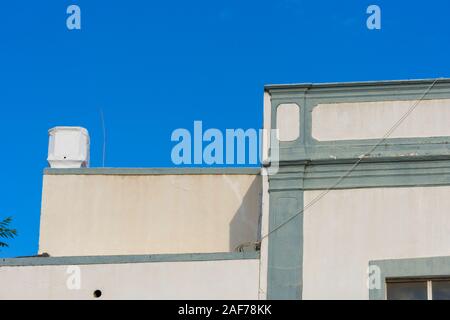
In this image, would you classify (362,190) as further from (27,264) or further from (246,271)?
(27,264)

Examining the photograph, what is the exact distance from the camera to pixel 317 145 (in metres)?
17.1

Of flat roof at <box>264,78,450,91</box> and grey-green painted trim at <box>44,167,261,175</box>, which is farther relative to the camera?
grey-green painted trim at <box>44,167,261,175</box>

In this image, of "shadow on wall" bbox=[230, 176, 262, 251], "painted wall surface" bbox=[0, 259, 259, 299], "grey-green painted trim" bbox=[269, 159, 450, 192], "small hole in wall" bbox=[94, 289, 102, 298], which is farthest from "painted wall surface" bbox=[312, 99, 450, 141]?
"small hole in wall" bbox=[94, 289, 102, 298]

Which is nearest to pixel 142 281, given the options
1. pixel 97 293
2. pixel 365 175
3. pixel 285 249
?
pixel 97 293

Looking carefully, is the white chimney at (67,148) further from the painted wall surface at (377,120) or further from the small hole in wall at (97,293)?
the painted wall surface at (377,120)

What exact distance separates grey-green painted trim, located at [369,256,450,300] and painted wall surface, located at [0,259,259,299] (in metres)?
1.80

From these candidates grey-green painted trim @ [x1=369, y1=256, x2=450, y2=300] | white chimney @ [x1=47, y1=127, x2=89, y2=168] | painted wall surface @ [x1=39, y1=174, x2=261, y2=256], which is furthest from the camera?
white chimney @ [x1=47, y1=127, x2=89, y2=168]

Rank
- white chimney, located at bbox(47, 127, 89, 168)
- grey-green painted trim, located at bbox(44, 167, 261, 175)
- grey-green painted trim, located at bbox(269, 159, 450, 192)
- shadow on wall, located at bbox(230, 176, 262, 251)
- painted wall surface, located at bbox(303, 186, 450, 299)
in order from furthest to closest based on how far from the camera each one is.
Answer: white chimney, located at bbox(47, 127, 89, 168), grey-green painted trim, located at bbox(44, 167, 261, 175), shadow on wall, located at bbox(230, 176, 262, 251), grey-green painted trim, located at bbox(269, 159, 450, 192), painted wall surface, located at bbox(303, 186, 450, 299)

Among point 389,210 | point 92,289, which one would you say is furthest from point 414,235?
point 92,289

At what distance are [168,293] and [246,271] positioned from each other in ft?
3.88

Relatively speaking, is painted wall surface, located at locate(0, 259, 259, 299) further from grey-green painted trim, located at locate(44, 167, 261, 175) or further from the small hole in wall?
grey-green painted trim, located at locate(44, 167, 261, 175)

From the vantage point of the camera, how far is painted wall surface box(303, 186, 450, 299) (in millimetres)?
16250

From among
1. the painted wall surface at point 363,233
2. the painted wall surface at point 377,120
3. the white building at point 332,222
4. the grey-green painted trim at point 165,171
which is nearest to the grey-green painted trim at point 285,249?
the white building at point 332,222
